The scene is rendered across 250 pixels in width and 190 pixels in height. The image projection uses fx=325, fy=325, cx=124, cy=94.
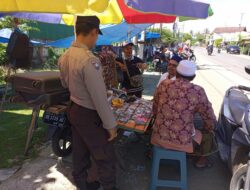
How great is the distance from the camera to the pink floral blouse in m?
3.71

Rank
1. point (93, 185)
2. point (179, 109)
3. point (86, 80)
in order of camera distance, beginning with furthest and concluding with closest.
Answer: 1. point (93, 185)
2. point (179, 109)
3. point (86, 80)

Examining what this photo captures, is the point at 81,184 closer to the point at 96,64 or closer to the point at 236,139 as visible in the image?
the point at 96,64

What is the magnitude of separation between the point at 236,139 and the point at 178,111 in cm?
75

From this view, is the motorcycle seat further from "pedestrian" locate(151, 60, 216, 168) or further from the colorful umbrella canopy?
the colorful umbrella canopy

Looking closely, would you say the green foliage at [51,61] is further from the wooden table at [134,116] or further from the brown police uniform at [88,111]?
the brown police uniform at [88,111]

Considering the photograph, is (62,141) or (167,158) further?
(62,141)

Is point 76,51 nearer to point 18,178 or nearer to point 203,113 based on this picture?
point 203,113

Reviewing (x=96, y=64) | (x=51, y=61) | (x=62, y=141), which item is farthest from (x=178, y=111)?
(x=51, y=61)

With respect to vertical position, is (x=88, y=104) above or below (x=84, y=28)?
below

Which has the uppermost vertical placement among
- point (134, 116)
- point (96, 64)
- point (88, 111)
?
point (96, 64)

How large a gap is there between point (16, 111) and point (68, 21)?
2.52 meters

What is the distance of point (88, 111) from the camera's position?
3.30 metres

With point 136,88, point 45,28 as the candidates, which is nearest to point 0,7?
point 136,88

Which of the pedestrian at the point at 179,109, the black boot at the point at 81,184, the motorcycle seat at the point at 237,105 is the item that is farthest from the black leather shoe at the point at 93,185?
the motorcycle seat at the point at 237,105
